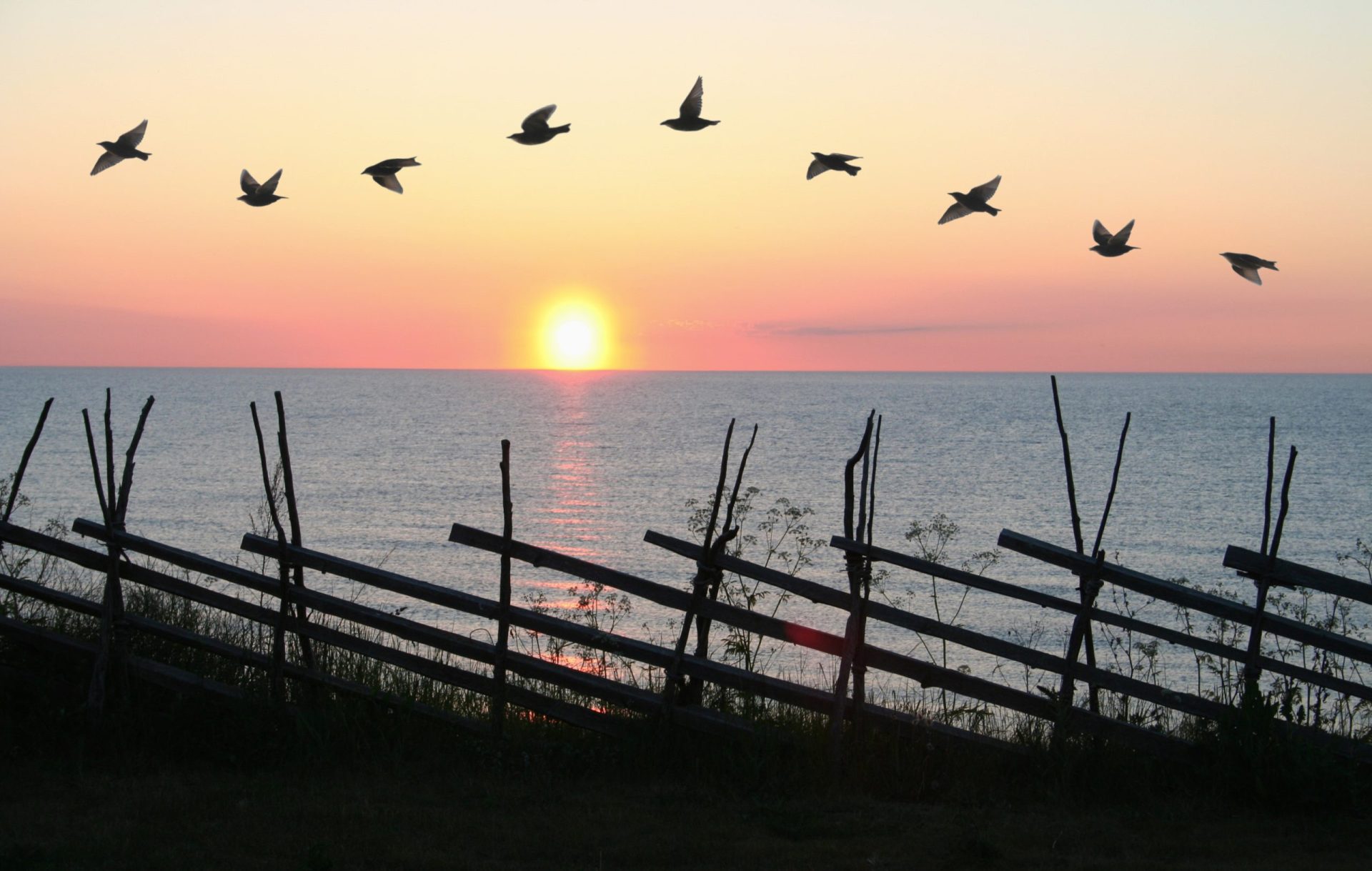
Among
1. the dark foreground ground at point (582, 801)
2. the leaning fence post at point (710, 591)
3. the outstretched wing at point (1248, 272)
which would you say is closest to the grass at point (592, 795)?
the dark foreground ground at point (582, 801)

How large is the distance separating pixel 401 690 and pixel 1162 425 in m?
88.8

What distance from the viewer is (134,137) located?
7.23 metres

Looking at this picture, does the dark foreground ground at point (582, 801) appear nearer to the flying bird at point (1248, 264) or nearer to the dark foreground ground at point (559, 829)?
the dark foreground ground at point (559, 829)

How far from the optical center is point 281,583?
22.0ft

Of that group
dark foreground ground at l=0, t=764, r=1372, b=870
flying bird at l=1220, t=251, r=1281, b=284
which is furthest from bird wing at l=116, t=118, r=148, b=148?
flying bird at l=1220, t=251, r=1281, b=284

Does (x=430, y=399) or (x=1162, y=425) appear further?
(x=430, y=399)

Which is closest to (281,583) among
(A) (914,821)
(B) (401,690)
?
(B) (401,690)

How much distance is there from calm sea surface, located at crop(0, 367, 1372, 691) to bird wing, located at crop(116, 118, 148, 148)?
991cm

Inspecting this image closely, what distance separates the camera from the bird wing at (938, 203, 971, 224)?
23.7ft

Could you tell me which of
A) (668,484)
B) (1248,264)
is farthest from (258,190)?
(668,484)

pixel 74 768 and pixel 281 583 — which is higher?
pixel 281 583

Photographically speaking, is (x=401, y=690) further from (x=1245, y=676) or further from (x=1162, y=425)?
(x=1162, y=425)

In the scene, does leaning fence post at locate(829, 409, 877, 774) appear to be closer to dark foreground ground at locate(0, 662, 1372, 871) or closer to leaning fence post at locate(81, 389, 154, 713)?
dark foreground ground at locate(0, 662, 1372, 871)

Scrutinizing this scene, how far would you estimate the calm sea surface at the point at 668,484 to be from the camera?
24703mm
